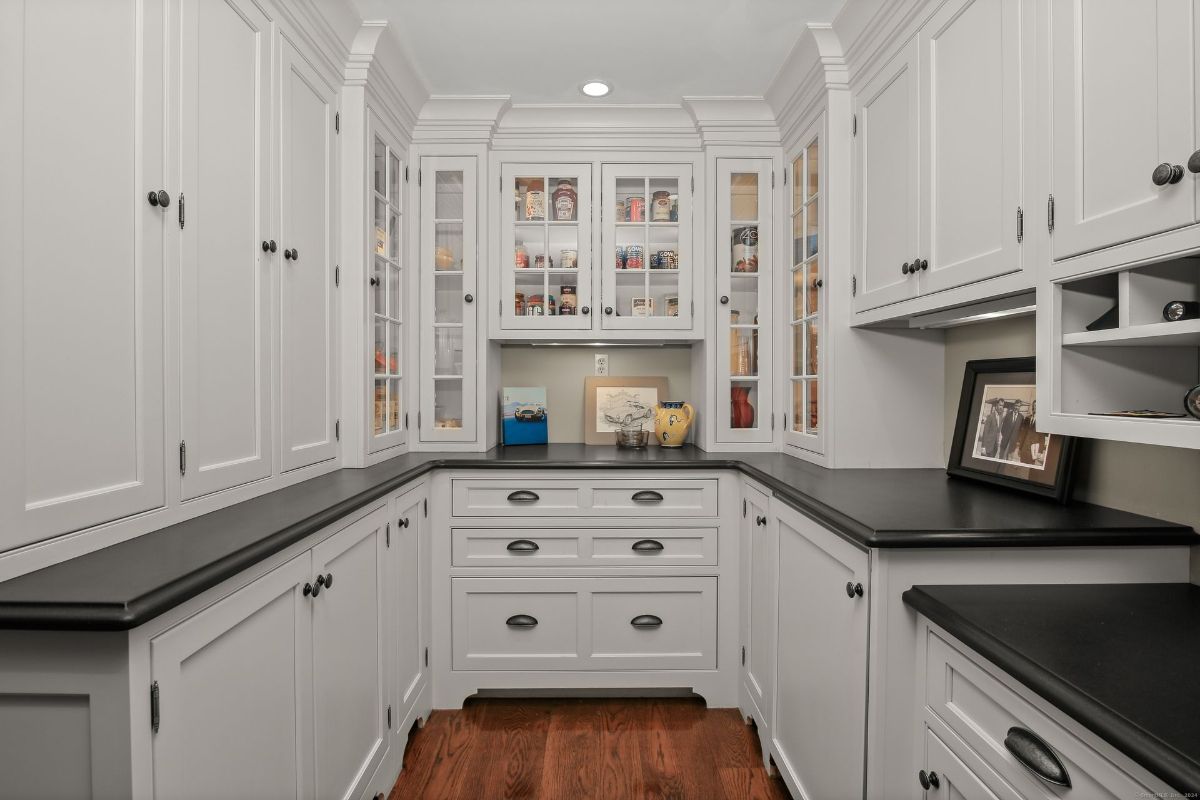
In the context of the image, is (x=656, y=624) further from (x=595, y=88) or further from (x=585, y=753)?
(x=595, y=88)

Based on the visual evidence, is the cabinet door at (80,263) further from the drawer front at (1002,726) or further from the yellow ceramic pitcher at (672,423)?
the yellow ceramic pitcher at (672,423)

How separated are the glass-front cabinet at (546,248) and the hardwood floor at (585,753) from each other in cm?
163

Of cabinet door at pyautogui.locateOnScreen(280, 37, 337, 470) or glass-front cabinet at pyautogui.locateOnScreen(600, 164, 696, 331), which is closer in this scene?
cabinet door at pyautogui.locateOnScreen(280, 37, 337, 470)

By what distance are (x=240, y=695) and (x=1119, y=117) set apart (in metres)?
1.89

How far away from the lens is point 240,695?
113cm

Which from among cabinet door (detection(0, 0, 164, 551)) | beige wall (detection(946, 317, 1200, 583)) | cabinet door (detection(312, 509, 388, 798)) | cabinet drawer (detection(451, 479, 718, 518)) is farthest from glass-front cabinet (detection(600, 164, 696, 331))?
cabinet door (detection(0, 0, 164, 551))

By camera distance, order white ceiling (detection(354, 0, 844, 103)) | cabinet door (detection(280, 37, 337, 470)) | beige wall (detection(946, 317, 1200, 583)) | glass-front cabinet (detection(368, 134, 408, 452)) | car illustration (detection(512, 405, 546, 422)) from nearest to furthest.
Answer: beige wall (detection(946, 317, 1200, 583)), cabinet door (detection(280, 37, 337, 470)), white ceiling (detection(354, 0, 844, 103)), glass-front cabinet (detection(368, 134, 408, 452)), car illustration (detection(512, 405, 546, 422))

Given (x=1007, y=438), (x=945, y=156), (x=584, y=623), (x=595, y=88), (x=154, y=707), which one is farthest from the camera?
(x=595, y=88)

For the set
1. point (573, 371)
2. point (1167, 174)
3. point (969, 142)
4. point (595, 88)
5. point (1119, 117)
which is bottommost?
point (573, 371)

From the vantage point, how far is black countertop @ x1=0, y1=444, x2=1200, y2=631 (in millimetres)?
860

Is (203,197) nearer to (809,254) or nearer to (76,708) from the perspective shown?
(76,708)

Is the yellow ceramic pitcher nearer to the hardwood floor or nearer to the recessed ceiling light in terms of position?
the hardwood floor

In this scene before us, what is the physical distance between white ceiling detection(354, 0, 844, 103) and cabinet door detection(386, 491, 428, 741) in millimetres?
1665

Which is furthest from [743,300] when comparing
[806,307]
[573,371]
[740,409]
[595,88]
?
[595,88]
